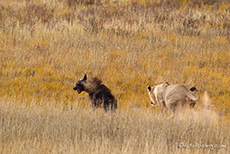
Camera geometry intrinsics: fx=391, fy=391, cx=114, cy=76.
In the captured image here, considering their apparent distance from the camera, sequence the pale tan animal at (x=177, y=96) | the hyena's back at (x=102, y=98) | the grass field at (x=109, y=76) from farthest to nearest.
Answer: the hyena's back at (x=102, y=98) → the pale tan animal at (x=177, y=96) → the grass field at (x=109, y=76)

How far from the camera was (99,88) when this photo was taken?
7719 mm

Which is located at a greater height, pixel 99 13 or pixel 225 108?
pixel 99 13

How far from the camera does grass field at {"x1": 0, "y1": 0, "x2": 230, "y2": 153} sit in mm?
6195

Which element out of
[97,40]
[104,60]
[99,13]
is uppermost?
[99,13]

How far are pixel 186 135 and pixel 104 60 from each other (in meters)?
5.59

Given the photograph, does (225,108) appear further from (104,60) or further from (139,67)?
(104,60)

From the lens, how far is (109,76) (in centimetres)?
1040

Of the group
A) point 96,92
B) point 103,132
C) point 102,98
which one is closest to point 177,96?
point 103,132

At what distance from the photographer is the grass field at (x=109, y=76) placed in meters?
6.20

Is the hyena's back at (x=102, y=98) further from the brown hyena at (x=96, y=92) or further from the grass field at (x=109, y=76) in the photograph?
the grass field at (x=109, y=76)

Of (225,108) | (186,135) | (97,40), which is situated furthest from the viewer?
(97,40)

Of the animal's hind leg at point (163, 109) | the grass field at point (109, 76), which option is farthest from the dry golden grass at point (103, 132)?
the animal's hind leg at point (163, 109)

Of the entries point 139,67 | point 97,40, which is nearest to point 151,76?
point 139,67

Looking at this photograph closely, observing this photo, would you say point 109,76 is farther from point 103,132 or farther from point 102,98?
point 103,132
